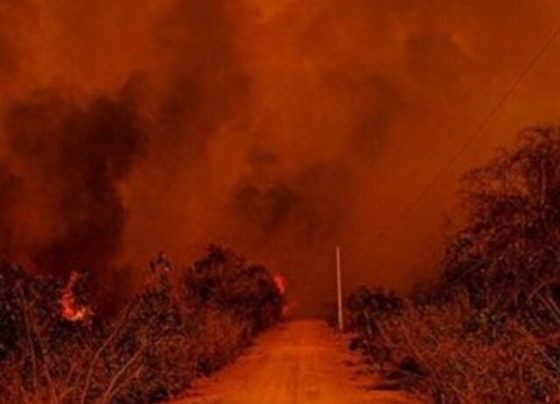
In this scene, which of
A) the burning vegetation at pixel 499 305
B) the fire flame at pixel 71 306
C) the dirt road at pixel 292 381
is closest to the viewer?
the burning vegetation at pixel 499 305

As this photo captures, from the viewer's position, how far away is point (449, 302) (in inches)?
994

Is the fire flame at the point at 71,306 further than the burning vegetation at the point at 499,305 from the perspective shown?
Yes

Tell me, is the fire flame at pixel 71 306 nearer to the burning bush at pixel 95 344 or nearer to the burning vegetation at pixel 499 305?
the burning bush at pixel 95 344

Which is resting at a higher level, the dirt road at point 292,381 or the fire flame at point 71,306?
the fire flame at point 71,306

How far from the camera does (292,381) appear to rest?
23.2 m

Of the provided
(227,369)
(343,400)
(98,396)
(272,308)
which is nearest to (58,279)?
(98,396)

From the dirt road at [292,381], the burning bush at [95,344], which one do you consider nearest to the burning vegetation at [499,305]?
the dirt road at [292,381]

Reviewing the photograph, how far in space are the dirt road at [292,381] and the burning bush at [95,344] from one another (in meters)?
0.80

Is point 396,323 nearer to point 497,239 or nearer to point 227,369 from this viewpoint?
point 227,369

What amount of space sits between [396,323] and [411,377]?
6043 millimetres

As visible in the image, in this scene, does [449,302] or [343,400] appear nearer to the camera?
[343,400]

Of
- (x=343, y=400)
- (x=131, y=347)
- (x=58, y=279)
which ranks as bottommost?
(x=343, y=400)

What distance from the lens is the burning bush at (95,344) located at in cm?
1516

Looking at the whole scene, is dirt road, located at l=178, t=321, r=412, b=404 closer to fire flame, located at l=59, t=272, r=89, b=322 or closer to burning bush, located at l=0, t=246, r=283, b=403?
burning bush, located at l=0, t=246, r=283, b=403
